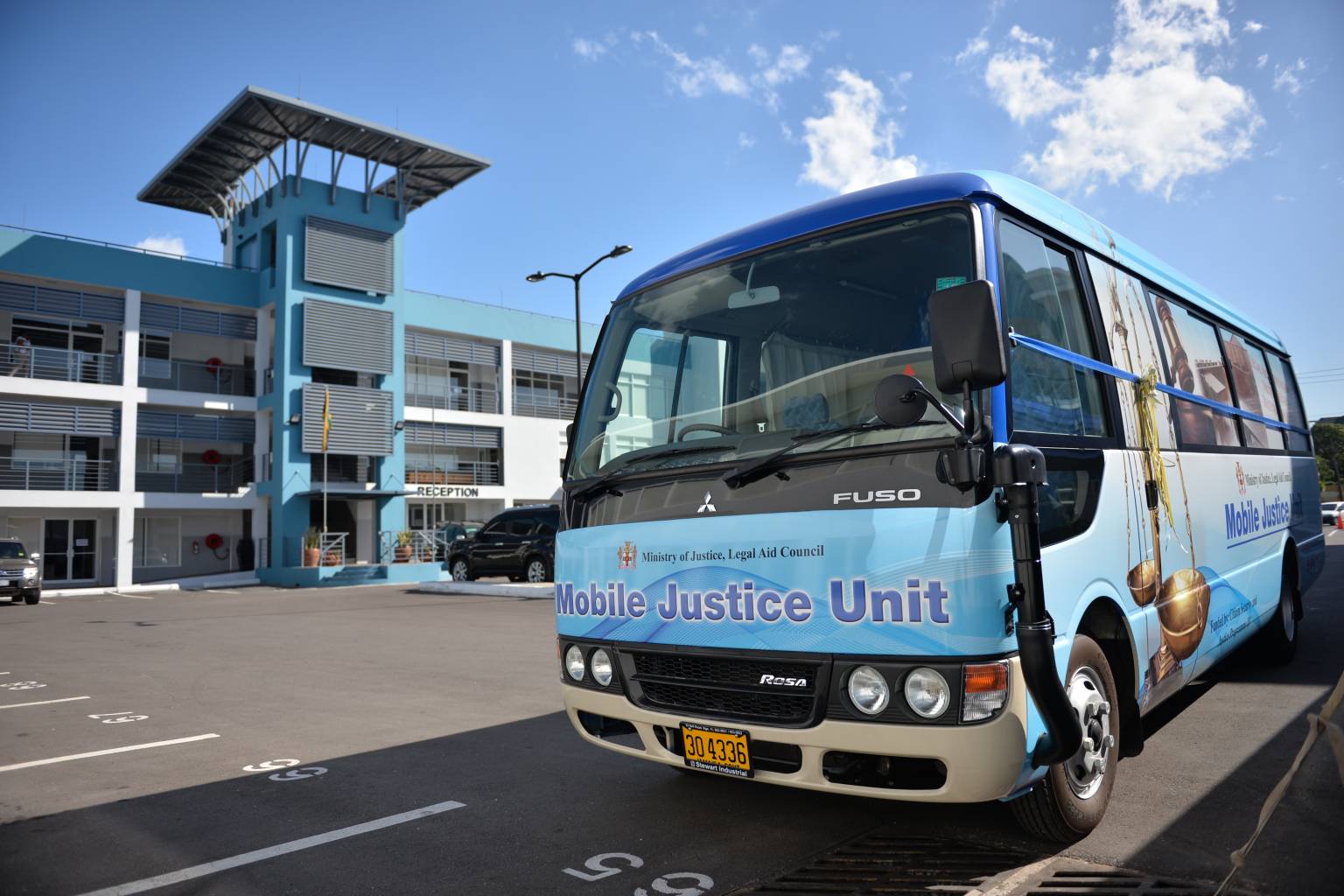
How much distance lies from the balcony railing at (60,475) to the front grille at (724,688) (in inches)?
1352

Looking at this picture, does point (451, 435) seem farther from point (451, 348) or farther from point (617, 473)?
point (617, 473)

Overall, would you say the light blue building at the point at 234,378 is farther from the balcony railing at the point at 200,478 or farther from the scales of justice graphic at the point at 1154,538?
the scales of justice graphic at the point at 1154,538

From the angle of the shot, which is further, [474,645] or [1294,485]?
[474,645]

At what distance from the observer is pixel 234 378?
1444 inches

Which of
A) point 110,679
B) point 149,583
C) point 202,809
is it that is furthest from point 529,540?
point 202,809

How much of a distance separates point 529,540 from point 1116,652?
21504mm

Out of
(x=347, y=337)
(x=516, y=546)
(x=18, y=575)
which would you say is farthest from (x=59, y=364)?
(x=516, y=546)

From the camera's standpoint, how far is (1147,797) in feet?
14.8

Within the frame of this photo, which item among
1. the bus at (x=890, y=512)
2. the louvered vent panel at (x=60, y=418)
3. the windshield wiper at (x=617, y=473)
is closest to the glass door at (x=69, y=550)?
the louvered vent panel at (x=60, y=418)

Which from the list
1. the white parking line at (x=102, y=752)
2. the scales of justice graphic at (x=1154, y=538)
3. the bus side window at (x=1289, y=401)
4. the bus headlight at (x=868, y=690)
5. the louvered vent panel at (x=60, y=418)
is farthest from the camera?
the louvered vent panel at (x=60, y=418)

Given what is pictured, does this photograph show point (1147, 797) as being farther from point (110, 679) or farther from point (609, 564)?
point (110, 679)

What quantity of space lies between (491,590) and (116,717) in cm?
A: 1506

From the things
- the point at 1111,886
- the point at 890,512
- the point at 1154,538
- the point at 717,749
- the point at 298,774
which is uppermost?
the point at 890,512

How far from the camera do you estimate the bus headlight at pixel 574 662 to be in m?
4.43
